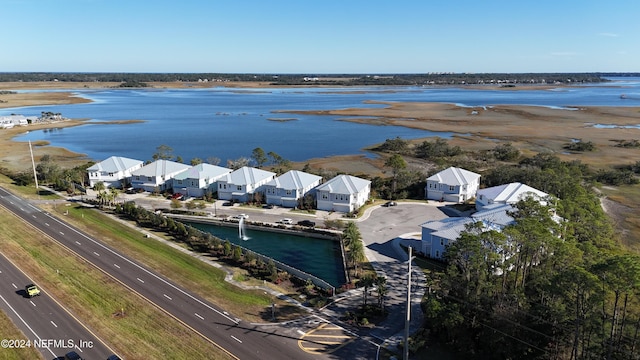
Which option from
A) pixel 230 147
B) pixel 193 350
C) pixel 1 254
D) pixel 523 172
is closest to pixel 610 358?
pixel 193 350

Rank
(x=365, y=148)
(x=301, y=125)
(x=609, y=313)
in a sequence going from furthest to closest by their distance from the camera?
(x=301, y=125)
(x=365, y=148)
(x=609, y=313)

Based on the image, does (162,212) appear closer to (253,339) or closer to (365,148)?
(253,339)

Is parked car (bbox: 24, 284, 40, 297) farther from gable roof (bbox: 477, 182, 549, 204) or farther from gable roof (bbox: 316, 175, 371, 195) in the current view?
gable roof (bbox: 477, 182, 549, 204)

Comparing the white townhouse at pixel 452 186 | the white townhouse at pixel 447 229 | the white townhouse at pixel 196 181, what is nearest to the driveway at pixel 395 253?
the white townhouse at pixel 452 186

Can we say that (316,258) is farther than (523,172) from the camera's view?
No

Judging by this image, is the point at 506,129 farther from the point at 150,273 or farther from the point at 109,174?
the point at 150,273

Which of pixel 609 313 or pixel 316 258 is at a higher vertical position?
pixel 609 313

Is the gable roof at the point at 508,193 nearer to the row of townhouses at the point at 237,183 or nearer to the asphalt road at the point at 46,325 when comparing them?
the row of townhouses at the point at 237,183

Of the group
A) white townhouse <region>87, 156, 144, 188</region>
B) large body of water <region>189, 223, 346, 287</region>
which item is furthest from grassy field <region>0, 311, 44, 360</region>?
white townhouse <region>87, 156, 144, 188</region>
